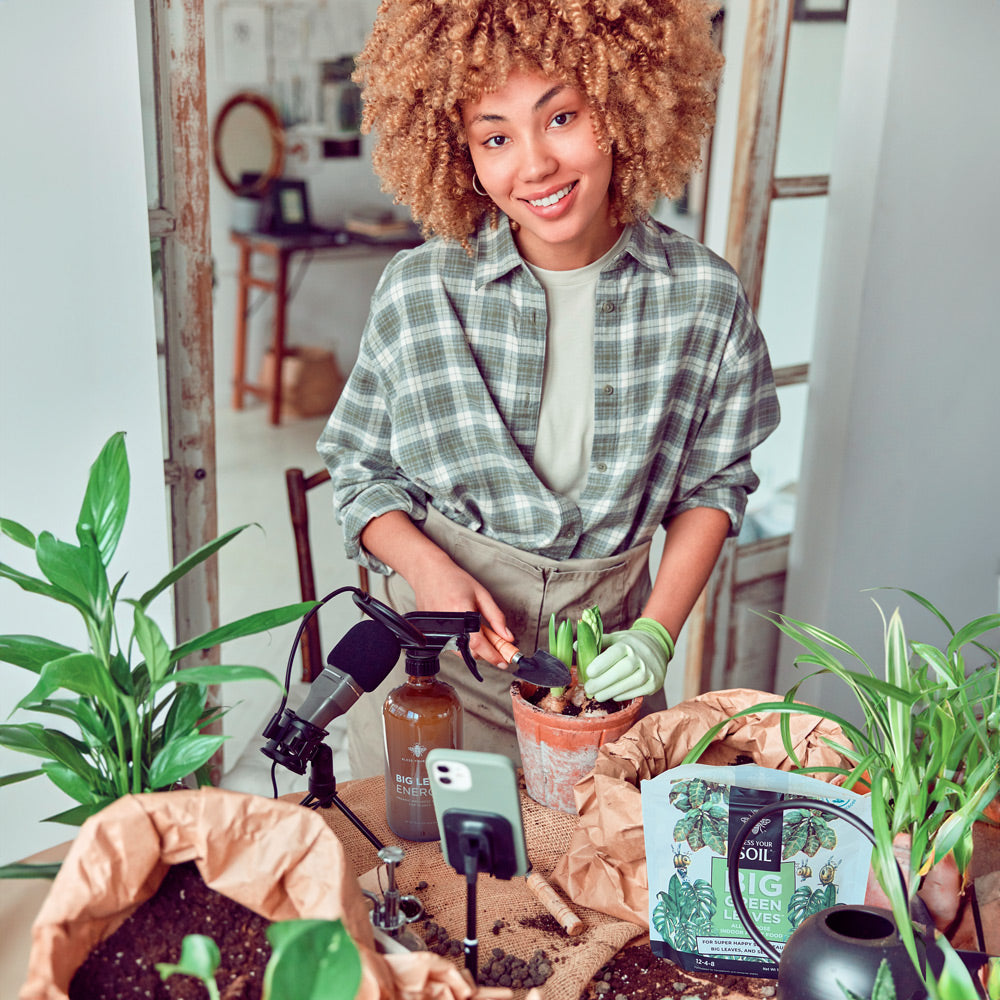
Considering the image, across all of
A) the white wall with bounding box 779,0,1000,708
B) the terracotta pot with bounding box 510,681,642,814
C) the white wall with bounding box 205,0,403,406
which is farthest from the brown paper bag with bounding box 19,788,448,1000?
the white wall with bounding box 205,0,403,406

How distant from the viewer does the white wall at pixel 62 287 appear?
136 cm

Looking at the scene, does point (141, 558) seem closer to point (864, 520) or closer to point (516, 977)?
point (516, 977)

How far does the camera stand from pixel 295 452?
15.1 feet

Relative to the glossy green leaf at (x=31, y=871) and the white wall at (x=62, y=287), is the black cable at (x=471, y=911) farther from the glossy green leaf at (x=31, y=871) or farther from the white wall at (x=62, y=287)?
the white wall at (x=62, y=287)

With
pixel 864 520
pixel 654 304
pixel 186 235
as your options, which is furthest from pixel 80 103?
pixel 864 520

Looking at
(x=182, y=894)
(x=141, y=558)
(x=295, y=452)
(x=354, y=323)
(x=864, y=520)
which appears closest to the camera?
(x=182, y=894)

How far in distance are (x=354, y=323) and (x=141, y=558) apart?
398 cm

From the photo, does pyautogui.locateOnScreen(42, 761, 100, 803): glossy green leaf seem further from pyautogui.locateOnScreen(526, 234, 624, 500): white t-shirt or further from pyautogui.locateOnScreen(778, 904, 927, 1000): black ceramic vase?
pyautogui.locateOnScreen(526, 234, 624, 500): white t-shirt

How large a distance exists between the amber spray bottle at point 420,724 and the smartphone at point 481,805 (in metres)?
0.24

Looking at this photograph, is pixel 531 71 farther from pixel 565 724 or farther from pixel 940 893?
pixel 940 893

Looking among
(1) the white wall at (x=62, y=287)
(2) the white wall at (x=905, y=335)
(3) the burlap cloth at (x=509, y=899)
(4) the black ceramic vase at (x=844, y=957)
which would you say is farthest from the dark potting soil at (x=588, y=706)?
(2) the white wall at (x=905, y=335)

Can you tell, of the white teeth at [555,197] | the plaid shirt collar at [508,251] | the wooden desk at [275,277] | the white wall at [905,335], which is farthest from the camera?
the wooden desk at [275,277]

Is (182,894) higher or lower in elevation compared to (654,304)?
lower

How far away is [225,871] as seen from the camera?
0.81 m
